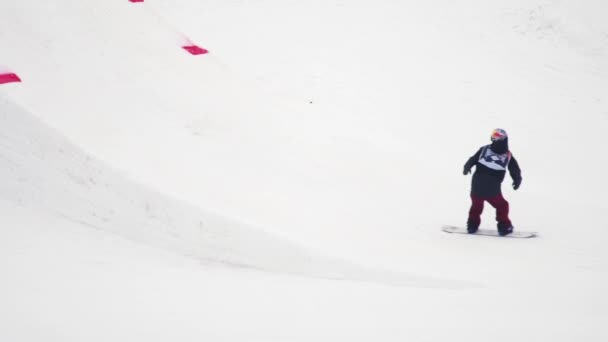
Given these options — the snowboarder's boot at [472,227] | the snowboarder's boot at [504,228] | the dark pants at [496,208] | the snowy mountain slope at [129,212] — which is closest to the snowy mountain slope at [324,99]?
the snowy mountain slope at [129,212]

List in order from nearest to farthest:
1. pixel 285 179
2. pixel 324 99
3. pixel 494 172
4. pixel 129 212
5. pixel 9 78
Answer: pixel 129 212 → pixel 494 172 → pixel 9 78 → pixel 285 179 → pixel 324 99

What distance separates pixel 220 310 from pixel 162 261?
4.04ft

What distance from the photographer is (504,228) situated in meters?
5.85

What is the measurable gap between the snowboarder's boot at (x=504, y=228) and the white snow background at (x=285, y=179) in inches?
3.8

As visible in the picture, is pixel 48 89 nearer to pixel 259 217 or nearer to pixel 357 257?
pixel 259 217

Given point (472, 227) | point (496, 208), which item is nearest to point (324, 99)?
point (472, 227)

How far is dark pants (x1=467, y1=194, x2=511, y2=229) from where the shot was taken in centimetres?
567

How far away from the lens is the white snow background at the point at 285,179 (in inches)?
154

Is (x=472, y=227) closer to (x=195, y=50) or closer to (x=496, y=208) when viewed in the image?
(x=496, y=208)

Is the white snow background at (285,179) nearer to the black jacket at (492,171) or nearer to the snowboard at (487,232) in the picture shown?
the snowboard at (487,232)

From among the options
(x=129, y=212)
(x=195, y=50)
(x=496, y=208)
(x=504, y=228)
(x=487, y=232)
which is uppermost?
(x=195, y=50)

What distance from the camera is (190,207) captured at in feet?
17.6

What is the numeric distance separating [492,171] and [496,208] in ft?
1.85

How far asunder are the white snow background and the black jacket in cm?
76
